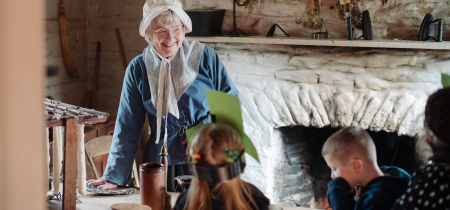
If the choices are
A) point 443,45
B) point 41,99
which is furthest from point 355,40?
point 41,99

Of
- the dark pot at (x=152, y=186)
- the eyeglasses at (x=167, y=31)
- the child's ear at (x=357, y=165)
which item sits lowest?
the dark pot at (x=152, y=186)

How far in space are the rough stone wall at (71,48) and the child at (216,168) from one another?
268 centimetres

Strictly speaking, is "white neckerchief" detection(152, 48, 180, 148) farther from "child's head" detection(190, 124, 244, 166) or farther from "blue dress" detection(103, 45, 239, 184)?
"child's head" detection(190, 124, 244, 166)

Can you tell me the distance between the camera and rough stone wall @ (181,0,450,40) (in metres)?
2.41

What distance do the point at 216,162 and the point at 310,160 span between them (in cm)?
219

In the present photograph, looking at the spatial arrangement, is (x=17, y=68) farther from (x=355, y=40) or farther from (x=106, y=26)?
(x=106, y=26)

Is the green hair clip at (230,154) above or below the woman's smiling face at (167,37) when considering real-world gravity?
below

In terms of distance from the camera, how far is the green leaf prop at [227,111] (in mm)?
1184

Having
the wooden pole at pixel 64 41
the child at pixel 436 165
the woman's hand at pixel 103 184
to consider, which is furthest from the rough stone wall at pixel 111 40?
the child at pixel 436 165

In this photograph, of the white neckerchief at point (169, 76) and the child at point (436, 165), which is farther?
the white neckerchief at point (169, 76)

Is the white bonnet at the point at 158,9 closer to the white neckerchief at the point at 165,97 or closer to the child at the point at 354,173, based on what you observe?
the white neckerchief at the point at 165,97

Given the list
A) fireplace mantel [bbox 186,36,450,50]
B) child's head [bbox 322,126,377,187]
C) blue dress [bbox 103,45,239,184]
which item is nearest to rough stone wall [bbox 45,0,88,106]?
fireplace mantel [bbox 186,36,450,50]

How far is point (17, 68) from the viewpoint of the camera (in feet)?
1.33

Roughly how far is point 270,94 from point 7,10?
2.34 metres
